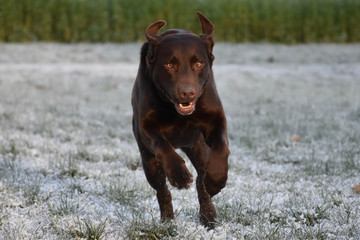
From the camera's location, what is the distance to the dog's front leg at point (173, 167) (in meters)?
Answer: 2.96

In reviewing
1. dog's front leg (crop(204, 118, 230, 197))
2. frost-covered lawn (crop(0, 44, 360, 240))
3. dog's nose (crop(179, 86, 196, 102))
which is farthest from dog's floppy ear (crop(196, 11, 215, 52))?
frost-covered lawn (crop(0, 44, 360, 240))

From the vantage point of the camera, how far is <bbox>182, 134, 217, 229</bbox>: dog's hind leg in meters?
3.62

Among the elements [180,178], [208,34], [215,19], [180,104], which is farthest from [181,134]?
[215,19]

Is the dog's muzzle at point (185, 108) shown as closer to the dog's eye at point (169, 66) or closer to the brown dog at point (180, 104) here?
the brown dog at point (180, 104)

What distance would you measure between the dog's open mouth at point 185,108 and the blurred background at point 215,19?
18.3 m

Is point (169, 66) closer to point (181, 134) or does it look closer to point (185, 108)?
point (185, 108)

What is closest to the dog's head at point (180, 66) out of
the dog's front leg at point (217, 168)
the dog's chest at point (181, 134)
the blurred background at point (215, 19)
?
the dog's chest at point (181, 134)

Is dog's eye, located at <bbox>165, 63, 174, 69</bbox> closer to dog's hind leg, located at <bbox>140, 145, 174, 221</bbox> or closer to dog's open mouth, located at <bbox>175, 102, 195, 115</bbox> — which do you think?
dog's open mouth, located at <bbox>175, 102, 195, 115</bbox>

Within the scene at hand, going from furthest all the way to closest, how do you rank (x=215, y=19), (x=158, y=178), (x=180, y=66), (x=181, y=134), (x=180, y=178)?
(x=215, y=19)
(x=158, y=178)
(x=181, y=134)
(x=180, y=66)
(x=180, y=178)

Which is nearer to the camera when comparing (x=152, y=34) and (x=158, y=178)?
(x=152, y=34)

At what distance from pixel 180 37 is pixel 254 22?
62.8 feet

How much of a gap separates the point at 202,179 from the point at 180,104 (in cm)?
82

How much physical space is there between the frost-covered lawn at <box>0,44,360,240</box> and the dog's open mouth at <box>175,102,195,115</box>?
0.78 meters

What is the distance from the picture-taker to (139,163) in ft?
18.9
